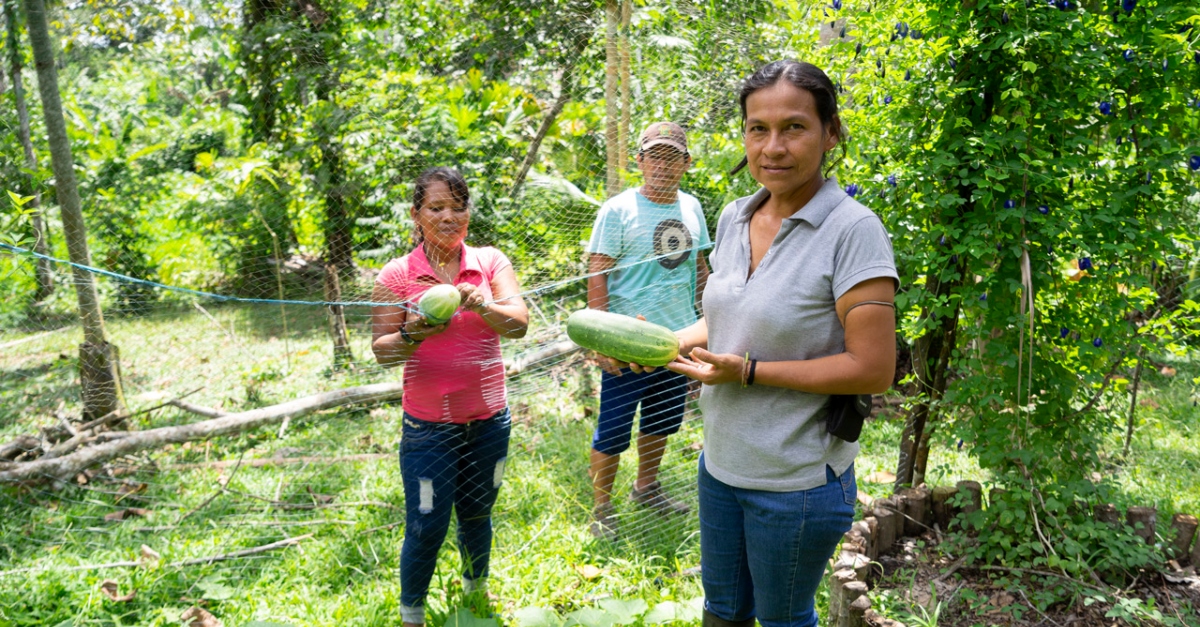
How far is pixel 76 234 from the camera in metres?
4.30

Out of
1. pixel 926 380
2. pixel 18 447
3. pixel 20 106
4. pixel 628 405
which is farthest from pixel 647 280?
pixel 20 106

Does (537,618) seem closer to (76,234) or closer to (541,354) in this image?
(541,354)

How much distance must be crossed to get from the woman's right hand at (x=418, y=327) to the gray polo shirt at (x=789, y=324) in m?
0.97

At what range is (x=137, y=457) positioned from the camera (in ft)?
14.4

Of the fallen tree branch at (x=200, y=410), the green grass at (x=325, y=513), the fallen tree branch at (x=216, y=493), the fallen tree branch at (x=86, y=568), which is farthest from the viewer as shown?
the fallen tree branch at (x=200, y=410)

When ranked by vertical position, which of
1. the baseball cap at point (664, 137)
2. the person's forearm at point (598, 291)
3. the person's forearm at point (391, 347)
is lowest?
the person's forearm at point (598, 291)

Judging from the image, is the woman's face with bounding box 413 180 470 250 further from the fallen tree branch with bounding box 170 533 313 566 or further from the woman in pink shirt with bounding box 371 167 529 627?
the fallen tree branch with bounding box 170 533 313 566

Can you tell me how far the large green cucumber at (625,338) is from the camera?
2.04 m

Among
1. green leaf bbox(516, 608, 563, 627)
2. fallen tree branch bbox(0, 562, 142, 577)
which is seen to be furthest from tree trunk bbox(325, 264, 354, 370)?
green leaf bbox(516, 608, 563, 627)

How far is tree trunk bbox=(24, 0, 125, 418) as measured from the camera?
4.04 m

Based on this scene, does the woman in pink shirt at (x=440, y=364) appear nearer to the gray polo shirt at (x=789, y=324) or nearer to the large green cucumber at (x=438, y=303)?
the large green cucumber at (x=438, y=303)

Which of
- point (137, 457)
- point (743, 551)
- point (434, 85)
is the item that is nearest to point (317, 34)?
point (434, 85)

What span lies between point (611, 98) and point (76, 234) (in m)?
3.05

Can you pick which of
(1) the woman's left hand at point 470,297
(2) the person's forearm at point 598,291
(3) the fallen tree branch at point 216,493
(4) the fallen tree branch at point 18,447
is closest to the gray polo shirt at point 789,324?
(1) the woman's left hand at point 470,297
